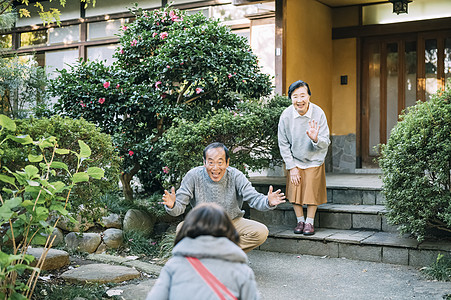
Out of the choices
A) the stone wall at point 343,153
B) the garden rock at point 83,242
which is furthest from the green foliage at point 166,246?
the stone wall at point 343,153

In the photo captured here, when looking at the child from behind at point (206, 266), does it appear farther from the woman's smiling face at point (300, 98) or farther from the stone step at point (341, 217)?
the stone step at point (341, 217)

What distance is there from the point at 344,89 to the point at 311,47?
1.18 meters

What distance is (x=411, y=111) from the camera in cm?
595

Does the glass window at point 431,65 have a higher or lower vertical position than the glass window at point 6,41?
lower

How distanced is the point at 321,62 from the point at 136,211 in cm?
497

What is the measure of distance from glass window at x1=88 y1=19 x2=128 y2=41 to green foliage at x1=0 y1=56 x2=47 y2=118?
1.37 metres

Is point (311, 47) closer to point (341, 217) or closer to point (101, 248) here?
point (341, 217)

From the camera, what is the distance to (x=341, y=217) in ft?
22.9

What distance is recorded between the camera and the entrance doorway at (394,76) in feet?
32.0

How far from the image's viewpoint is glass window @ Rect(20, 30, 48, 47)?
42.1ft

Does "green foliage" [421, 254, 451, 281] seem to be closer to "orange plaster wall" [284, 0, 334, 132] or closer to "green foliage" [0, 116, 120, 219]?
"green foliage" [0, 116, 120, 219]

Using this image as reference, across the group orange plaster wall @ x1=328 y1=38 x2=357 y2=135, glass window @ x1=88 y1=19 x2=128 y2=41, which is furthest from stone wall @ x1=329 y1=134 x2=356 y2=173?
glass window @ x1=88 y1=19 x2=128 y2=41

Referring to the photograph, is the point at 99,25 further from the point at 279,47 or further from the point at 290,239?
the point at 290,239

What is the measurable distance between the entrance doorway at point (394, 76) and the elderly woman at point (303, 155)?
3.30 m
